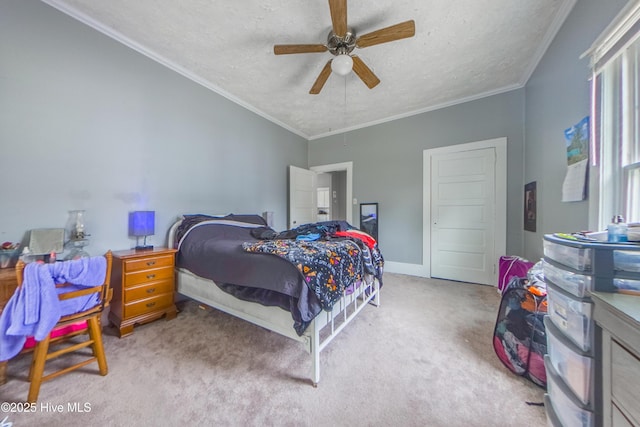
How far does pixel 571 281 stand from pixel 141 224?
3022 millimetres

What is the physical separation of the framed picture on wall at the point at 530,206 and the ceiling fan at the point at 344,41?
7.31 feet

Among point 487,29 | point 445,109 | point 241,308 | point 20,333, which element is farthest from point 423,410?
point 445,109

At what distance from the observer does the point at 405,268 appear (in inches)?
140

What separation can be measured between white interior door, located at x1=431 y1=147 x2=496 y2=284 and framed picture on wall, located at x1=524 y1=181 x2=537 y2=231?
0.33 meters

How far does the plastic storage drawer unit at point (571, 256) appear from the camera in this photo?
2.35 ft

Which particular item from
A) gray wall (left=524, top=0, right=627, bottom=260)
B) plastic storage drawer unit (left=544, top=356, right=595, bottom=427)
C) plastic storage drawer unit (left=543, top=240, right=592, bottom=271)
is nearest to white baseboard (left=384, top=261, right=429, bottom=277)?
gray wall (left=524, top=0, right=627, bottom=260)

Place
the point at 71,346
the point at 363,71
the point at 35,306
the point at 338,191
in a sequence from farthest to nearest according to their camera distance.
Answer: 1. the point at 338,191
2. the point at 363,71
3. the point at 71,346
4. the point at 35,306

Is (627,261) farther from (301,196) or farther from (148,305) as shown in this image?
(301,196)

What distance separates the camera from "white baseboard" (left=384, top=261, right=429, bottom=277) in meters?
3.43

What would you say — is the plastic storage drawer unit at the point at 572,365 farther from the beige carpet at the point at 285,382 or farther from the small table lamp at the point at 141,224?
the small table lamp at the point at 141,224

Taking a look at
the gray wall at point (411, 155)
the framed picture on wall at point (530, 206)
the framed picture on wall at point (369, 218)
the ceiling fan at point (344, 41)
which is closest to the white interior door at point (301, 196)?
the gray wall at point (411, 155)

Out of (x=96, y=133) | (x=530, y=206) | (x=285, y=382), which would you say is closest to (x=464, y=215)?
(x=530, y=206)

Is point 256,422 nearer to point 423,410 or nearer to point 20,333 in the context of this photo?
point 423,410

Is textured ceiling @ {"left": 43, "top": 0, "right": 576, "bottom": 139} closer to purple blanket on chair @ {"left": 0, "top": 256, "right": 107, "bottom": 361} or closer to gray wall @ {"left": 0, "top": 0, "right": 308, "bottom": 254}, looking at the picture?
gray wall @ {"left": 0, "top": 0, "right": 308, "bottom": 254}
